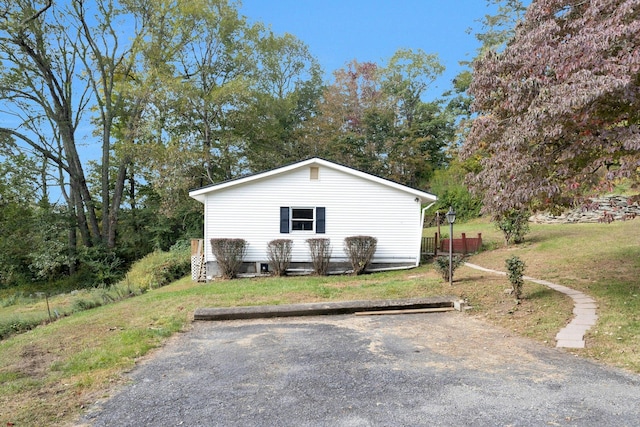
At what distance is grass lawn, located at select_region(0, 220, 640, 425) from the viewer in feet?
13.6

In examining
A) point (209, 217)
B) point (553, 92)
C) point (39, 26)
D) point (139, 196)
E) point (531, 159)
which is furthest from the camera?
point (139, 196)

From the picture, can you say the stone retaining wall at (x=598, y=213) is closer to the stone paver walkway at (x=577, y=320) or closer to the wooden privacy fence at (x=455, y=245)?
the wooden privacy fence at (x=455, y=245)

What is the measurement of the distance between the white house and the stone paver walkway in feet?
20.0

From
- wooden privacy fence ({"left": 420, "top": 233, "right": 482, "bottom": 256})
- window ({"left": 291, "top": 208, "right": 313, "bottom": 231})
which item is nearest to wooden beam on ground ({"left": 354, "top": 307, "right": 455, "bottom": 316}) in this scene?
window ({"left": 291, "top": 208, "right": 313, "bottom": 231})

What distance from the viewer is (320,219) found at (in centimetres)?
1392

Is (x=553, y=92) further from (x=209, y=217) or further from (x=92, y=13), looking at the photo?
(x=92, y=13)

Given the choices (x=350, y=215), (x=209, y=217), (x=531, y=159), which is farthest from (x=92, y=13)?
(x=531, y=159)

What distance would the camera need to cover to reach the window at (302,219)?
13812 mm

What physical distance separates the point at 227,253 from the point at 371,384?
9.97m

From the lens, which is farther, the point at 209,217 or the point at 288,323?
the point at 209,217

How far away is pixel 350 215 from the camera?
14.1 metres

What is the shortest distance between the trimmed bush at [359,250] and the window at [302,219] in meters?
1.08

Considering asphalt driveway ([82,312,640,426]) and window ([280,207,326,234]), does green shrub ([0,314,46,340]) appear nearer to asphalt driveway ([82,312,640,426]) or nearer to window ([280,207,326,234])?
asphalt driveway ([82,312,640,426])

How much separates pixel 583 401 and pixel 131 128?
2452 cm
